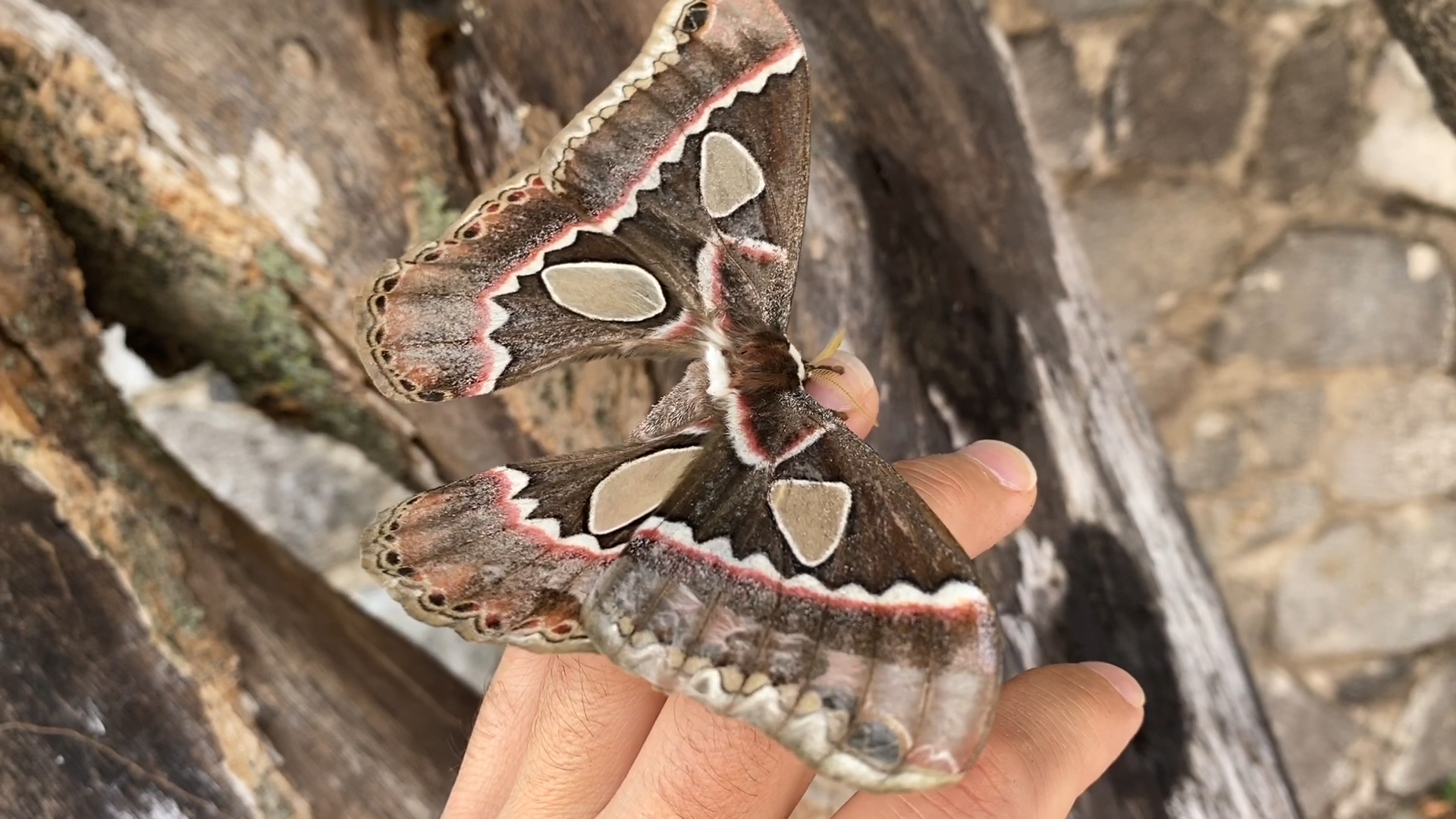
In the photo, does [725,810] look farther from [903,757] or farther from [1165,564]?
[1165,564]

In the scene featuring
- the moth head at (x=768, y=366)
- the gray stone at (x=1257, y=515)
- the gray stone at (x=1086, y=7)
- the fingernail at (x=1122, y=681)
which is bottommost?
the gray stone at (x=1257, y=515)

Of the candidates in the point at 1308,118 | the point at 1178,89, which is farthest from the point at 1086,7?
the point at 1308,118

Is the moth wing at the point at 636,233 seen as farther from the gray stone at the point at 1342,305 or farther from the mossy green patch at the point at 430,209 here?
the gray stone at the point at 1342,305

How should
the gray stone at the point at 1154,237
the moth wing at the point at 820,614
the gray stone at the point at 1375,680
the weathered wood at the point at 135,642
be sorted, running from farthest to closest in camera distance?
the gray stone at the point at 1375,680, the gray stone at the point at 1154,237, the weathered wood at the point at 135,642, the moth wing at the point at 820,614

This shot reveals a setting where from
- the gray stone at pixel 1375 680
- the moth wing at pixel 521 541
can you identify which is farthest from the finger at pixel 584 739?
the gray stone at pixel 1375 680

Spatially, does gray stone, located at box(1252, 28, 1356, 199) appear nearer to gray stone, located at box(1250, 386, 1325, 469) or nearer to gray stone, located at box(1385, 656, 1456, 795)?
gray stone, located at box(1250, 386, 1325, 469)

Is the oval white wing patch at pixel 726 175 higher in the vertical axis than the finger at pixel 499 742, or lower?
higher

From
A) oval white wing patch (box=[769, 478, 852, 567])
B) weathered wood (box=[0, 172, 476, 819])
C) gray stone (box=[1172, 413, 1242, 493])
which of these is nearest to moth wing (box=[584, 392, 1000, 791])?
oval white wing patch (box=[769, 478, 852, 567])

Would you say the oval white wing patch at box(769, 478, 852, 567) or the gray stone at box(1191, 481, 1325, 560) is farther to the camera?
the gray stone at box(1191, 481, 1325, 560)
